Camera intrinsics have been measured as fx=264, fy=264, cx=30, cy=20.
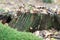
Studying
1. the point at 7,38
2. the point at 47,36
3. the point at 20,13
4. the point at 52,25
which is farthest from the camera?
the point at 52,25

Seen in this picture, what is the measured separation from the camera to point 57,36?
625cm

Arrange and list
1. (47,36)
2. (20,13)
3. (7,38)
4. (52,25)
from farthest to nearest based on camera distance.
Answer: (52,25)
(20,13)
(47,36)
(7,38)

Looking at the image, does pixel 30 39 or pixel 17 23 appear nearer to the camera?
pixel 30 39

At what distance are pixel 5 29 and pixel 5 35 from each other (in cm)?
18

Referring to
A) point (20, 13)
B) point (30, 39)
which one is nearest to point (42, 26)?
point (20, 13)

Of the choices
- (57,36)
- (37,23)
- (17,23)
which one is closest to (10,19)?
(17,23)

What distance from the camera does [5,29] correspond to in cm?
492

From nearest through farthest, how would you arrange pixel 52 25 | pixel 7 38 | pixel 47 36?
pixel 7 38
pixel 47 36
pixel 52 25

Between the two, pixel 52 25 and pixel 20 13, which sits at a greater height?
pixel 20 13

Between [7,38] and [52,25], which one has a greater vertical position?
[7,38]

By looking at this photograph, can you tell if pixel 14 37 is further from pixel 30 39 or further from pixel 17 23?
pixel 17 23

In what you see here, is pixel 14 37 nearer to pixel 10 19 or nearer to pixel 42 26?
pixel 10 19

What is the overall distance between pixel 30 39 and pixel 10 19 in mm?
1639

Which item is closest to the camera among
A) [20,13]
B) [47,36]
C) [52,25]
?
[47,36]
